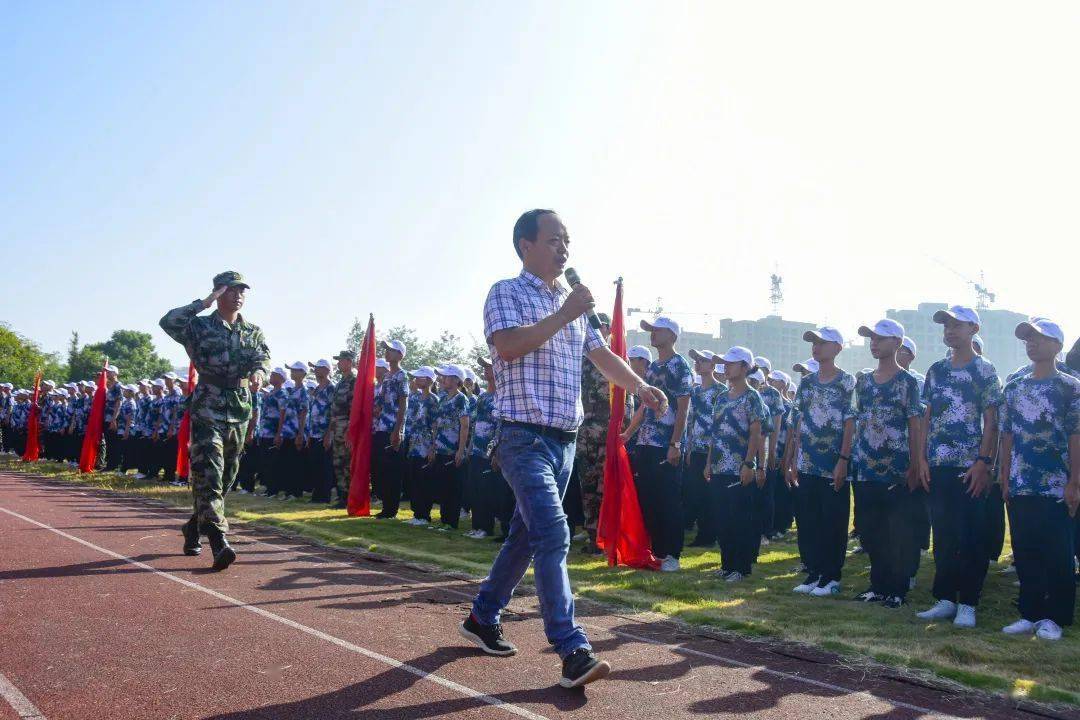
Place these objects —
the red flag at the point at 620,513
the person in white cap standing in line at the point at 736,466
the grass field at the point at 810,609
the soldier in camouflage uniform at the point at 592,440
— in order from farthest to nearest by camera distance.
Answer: the soldier in camouflage uniform at the point at 592,440, the red flag at the point at 620,513, the person in white cap standing in line at the point at 736,466, the grass field at the point at 810,609

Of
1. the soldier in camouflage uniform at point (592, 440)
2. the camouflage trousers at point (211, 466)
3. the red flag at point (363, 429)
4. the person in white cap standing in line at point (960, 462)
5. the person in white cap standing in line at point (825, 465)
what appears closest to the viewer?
the person in white cap standing in line at point (960, 462)

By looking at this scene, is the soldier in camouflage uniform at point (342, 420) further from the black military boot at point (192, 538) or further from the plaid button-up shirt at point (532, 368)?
the plaid button-up shirt at point (532, 368)

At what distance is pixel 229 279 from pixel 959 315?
5.77 metres

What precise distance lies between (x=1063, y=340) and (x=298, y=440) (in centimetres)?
1266

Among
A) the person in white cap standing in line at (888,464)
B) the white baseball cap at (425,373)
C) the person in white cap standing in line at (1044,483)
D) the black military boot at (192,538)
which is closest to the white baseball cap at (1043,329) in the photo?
the person in white cap standing in line at (1044,483)

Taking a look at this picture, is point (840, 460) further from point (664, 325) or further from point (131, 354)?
point (131, 354)

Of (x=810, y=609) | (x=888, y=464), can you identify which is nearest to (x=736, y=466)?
(x=888, y=464)

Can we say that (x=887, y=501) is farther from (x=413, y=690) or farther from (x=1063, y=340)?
(x=413, y=690)

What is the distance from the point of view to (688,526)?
520 inches

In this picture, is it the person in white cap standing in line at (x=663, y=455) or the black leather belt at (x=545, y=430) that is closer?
the black leather belt at (x=545, y=430)

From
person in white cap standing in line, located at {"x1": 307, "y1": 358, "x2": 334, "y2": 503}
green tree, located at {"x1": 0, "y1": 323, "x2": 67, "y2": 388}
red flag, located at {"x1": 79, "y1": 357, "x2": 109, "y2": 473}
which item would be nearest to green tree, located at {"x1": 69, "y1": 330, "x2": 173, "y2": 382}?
green tree, located at {"x1": 0, "y1": 323, "x2": 67, "y2": 388}

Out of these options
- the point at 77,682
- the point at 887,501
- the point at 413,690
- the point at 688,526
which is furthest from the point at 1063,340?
the point at 688,526

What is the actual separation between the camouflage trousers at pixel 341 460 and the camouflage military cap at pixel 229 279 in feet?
23.3

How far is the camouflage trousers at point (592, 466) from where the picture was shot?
10.2 m
